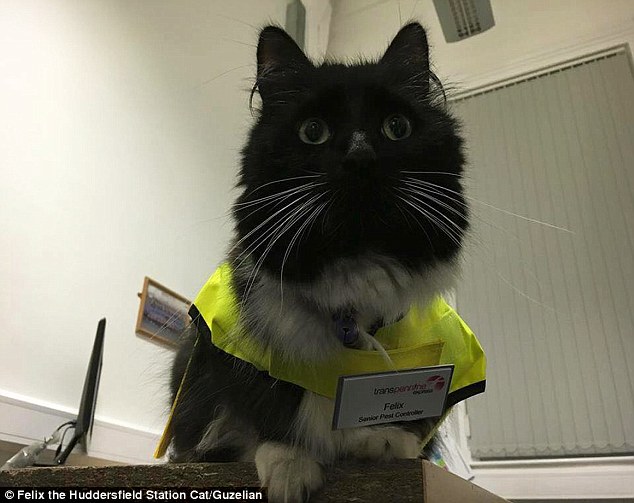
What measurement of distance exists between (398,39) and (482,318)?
164cm

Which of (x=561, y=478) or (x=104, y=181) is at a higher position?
(x=104, y=181)

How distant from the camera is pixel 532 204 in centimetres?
239

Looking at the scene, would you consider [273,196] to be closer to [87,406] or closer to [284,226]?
[284,226]

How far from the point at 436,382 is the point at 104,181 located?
131 cm

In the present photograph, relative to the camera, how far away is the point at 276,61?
92 centimetres

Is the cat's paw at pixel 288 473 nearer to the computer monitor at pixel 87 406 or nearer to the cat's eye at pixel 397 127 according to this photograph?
the cat's eye at pixel 397 127

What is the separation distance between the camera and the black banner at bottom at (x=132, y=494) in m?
0.67

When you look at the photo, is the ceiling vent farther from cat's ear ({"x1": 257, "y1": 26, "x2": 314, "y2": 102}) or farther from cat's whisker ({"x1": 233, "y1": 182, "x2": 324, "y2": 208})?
cat's whisker ({"x1": 233, "y1": 182, "x2": 324, "y2": 208})

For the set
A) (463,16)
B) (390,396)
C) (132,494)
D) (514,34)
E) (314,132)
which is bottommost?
(132,494)

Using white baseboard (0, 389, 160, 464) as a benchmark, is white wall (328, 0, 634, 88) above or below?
above

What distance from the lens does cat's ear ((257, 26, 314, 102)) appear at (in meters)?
0.87

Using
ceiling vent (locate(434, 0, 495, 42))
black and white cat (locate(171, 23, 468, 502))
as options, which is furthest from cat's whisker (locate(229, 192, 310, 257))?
ceiling vent (locate(434, 0, 495, 42))

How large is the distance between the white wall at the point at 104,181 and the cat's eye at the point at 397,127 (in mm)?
594

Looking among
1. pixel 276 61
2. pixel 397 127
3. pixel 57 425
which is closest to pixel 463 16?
pixel 276 61
